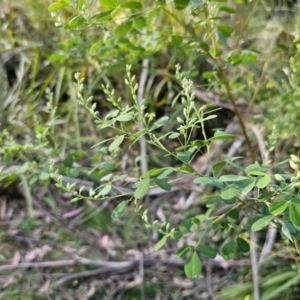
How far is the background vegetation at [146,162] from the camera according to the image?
2.99 ft

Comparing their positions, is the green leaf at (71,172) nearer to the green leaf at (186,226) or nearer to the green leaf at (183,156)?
the green leaf at (186,226)

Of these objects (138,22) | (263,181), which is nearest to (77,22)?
(138,22)

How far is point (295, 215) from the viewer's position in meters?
0.76

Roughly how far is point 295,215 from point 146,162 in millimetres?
936

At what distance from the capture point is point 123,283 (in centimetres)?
135

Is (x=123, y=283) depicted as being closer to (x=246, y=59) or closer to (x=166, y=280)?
(x=166, y=280)

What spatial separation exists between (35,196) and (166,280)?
567 millimetres

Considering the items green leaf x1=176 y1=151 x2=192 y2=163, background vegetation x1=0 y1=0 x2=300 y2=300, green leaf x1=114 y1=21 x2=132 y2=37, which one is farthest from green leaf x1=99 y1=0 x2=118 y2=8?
green leaf x1=176 y1=151 x2=192 y2=163

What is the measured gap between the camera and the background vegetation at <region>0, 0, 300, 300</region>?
35.9 inches

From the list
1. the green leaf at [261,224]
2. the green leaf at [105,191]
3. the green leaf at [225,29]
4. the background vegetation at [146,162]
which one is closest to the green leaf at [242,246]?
the background vegetation at [146,162]

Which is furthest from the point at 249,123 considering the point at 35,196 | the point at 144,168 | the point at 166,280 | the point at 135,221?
the point at 35,196

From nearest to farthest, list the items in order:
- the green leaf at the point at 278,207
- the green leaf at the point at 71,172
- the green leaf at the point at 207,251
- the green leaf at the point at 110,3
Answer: the green leaf at the point at 278,207, the green leaf at the point at 110,3, the green leaf at the point at 207,251, the green leaf at the point at 71,172

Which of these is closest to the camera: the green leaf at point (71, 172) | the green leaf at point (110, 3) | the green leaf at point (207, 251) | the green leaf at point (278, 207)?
the green leaf at point (278, 207)

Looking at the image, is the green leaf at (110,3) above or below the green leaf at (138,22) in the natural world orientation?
above
